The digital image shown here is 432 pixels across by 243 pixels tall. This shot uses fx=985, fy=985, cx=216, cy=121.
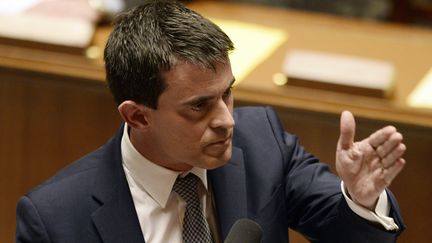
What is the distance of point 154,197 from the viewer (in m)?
1.17

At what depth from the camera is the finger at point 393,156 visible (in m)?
1.02

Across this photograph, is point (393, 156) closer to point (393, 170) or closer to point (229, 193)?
point (393, 170)

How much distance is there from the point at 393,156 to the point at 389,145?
1cm

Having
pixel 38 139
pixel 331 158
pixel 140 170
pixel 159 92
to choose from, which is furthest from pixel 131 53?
pixel 38 139

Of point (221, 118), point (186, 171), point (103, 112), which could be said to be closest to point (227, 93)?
point (221, 118)

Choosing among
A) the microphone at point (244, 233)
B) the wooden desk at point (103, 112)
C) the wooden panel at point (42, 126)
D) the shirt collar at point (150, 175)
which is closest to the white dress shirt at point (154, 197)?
the shirt collar at point (150, 175)

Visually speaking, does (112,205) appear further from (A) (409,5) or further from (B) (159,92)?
(A) (409,5)

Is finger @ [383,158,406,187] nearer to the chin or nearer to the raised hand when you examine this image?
the raised hand

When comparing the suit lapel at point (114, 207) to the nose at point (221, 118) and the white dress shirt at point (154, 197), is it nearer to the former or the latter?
the white dress shirt at point (154, 197)

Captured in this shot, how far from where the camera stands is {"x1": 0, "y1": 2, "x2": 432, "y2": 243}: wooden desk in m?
1.63

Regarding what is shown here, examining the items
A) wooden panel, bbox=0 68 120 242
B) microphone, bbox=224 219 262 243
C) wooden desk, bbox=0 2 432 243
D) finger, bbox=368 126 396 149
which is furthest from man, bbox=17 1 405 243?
wooden panel, bbox=0 68 120 242

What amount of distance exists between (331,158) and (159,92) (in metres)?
0.63

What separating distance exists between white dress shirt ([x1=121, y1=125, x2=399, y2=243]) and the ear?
5 cm

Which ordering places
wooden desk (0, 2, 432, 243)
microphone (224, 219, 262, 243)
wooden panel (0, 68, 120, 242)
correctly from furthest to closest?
1. wooden panel (0, 68, 120, 242)
2. wooden desk (0, 2, 432, 243)
3. microphone (224, 219, 262, 243)
